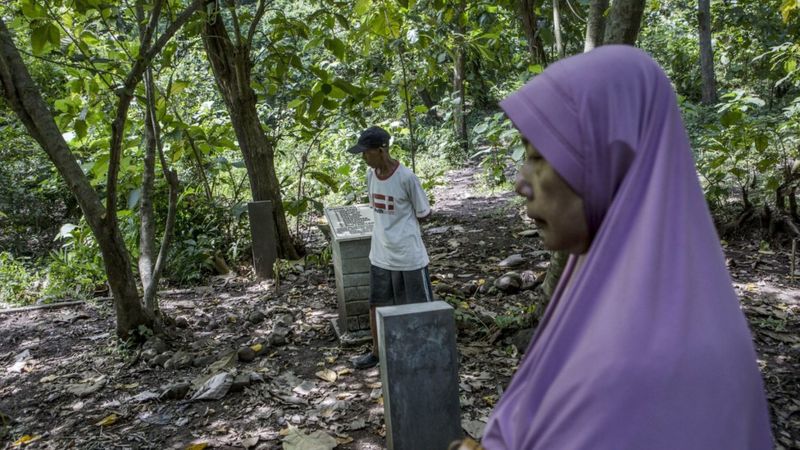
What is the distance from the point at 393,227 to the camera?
14.9 feet

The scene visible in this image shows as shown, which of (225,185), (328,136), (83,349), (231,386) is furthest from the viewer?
(328,136)

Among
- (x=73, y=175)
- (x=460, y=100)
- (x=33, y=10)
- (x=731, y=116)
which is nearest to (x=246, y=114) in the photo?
(x=73, y=175)

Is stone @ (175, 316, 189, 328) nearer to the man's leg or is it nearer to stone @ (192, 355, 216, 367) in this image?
stone @ (192, 355, 216, 367)

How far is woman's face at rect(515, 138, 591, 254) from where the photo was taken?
3.23 ft

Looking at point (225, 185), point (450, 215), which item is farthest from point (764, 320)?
point (225, 185)

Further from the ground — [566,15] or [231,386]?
A: [566,15]

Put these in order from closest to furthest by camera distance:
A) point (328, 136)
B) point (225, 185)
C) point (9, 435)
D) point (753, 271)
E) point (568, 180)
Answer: point (568, 180) < point (9, 435) < point (753, 271) < point (225, 185) < point (328, 136)

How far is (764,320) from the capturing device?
15.9 feet

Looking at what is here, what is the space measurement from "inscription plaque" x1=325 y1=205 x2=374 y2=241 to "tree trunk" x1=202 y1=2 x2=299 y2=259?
192cm

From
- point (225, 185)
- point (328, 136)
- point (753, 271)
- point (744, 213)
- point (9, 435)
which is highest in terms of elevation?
point (328, 136)

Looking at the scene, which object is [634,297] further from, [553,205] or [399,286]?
[399,286]

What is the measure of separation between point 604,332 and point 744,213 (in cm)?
692

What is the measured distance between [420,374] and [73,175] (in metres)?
3.33

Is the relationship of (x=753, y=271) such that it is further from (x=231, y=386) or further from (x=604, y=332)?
(x=604, y=332)
